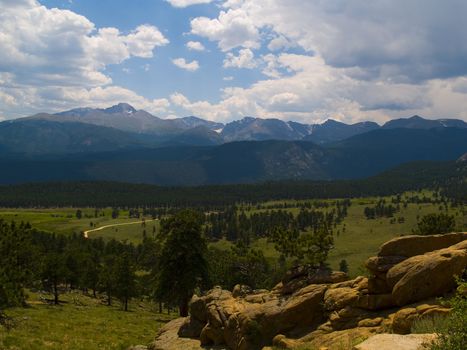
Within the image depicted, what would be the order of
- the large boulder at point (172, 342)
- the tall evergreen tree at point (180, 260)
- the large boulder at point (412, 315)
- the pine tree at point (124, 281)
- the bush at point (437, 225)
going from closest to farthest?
the large boulder at point (412, 315) → the large boulder at point (172, 342) → the tall evergreen tree at point (180, 260) → the bush at point (437, 225) → the pine tree at point (124, 281)

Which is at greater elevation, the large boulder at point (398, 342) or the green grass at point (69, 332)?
the large boulder at point (398, 342)

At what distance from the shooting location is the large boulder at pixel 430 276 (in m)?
30.9

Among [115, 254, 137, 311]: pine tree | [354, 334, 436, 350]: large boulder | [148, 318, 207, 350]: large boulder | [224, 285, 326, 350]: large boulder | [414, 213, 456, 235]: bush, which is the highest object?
[354, 334, 436, 350]: large boulder

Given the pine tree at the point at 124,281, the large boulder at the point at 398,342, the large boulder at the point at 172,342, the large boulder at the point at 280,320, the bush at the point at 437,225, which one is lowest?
the pine tree at the point at 124,281

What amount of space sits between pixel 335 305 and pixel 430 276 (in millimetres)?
8765

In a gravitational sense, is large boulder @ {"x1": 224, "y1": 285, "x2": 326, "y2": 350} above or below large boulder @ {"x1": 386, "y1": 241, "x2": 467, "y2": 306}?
below

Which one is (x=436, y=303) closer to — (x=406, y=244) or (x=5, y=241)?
(x=406, y=244)

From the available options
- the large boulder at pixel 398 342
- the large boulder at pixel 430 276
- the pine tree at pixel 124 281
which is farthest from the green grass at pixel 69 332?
the large boulder at pixel 398 342

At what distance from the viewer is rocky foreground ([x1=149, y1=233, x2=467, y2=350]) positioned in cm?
3098

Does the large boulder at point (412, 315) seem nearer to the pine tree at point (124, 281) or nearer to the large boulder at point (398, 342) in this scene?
the large boulder at point (398, 342)

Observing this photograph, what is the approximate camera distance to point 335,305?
3644cm

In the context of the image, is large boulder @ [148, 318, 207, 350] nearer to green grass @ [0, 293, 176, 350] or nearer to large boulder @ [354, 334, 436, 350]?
green grass @ [0, 293, 176, 350]

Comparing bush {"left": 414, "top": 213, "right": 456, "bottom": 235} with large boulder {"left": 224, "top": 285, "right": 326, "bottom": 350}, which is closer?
large boulder {"left": 224, "top": 285, "right": 326, "bottom": 350}

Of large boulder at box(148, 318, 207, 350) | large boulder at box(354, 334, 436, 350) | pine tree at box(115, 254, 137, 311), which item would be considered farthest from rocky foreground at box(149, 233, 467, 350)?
pine tree at box(115, 254, 137, 311)
